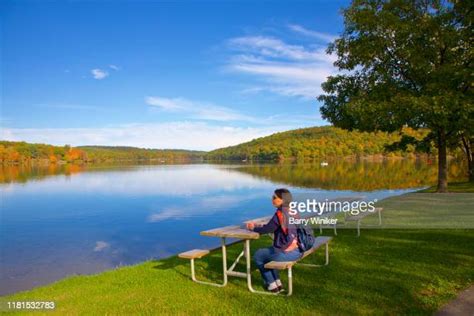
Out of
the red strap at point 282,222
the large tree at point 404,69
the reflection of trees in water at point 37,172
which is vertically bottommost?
the reflection of trees in water at point 37,172

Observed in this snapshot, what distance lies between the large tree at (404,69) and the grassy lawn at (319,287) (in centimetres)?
887

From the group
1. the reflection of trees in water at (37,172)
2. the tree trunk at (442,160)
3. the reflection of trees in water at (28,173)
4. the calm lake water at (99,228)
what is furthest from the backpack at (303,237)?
the reflection of trees in water at (28,173)

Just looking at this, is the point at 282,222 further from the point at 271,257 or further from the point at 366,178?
the point at 366,178

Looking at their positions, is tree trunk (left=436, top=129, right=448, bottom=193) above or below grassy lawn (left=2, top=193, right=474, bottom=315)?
above

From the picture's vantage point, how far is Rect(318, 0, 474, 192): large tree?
54.1ft

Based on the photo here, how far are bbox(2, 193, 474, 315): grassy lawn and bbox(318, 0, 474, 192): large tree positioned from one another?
8.87m

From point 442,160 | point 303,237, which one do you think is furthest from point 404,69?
point 303,237

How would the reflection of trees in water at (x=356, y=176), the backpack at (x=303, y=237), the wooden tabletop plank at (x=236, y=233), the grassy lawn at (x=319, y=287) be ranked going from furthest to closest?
the reflection of trees in water at (x=356, y=176) < the wooden tabletop plank at (x=236, y=233) < the backpack at (x=303, y=237) < the grassy lawn at (x=319, y=287)

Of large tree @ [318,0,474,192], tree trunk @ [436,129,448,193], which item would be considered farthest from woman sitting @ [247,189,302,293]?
tree trunk @ [436,129,448,193]

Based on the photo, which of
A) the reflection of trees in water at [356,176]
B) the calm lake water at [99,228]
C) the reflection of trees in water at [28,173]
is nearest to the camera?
the calm lake water at [99,228]

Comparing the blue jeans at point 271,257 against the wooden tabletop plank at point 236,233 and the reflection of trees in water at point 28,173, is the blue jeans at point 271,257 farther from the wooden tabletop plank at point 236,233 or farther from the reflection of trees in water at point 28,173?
the reflection of trees in water at point 28,173

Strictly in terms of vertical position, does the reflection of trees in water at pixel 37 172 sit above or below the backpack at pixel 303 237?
below

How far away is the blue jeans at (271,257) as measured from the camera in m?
6.41

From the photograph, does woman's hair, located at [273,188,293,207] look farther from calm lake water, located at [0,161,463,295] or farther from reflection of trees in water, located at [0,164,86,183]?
reflection of trees in water, located at [0,164,86,183]
